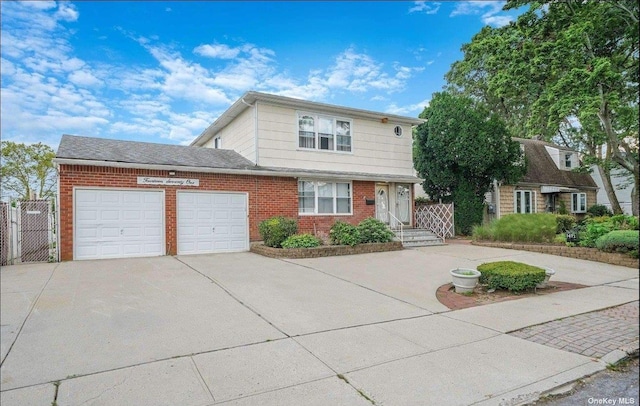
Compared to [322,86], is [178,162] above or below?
below

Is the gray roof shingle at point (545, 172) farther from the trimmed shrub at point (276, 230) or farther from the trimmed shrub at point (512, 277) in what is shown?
the trimmed shrub at point (512, 277)

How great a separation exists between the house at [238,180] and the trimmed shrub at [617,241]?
278 inches

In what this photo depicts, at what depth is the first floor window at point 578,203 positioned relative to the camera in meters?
22.1

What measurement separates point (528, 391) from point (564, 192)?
2233 centimetres

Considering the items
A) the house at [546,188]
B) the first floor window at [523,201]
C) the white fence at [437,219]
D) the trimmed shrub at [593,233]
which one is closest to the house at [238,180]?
the white fence at [437,219]

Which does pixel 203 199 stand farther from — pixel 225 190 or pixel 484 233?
pixel 484 233

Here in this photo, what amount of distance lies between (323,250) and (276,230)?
1.65m

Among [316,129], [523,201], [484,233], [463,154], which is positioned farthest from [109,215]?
[523,201]

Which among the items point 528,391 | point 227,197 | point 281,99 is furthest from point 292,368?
point 281,99

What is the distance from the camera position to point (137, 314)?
5156 mm

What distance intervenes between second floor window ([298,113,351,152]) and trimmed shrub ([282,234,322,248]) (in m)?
4.10

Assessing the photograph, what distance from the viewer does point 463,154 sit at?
15938 millimetres

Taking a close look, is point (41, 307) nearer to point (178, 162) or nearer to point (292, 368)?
point (292, 368)

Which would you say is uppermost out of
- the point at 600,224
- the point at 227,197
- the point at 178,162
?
the point at 178,162
